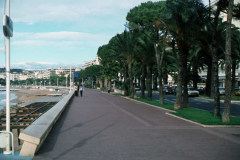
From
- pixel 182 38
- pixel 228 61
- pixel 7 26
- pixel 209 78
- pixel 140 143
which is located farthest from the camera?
pixel 209 78

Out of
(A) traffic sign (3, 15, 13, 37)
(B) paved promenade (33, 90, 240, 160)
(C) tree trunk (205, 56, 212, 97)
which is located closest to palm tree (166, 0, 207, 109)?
(B) paved promenade (33, 90, 240, 160)

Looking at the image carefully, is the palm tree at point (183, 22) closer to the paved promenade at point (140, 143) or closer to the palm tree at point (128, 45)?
the paved promenade at point (140, 143)

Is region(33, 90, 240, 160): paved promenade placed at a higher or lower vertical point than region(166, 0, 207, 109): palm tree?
lower

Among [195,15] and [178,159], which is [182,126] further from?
[195,15]

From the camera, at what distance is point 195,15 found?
18.9 meters

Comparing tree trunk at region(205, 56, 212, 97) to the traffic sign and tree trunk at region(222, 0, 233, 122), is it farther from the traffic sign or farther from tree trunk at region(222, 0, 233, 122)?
the traffic sign

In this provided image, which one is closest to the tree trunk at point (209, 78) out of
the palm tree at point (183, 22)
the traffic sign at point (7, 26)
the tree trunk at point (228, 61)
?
the palm tree at point (183, 22)

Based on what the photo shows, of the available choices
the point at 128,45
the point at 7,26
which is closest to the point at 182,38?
the point at 7,26

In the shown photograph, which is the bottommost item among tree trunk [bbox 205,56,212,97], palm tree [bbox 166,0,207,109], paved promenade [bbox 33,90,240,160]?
paved promenade [bbox 33,90,240,160]

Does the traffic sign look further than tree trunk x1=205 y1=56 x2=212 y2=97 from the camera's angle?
No

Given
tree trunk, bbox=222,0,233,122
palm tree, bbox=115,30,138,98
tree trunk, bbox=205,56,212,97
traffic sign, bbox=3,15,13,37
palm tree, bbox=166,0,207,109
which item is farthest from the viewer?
tree trunk, bbox=205,56,212,97

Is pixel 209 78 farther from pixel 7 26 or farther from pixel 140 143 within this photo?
pixel 7 26

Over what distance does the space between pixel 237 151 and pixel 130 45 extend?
3099 centimetres

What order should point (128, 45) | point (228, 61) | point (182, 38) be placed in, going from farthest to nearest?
point (128, 45), point (182, 38), point (228, 61)
